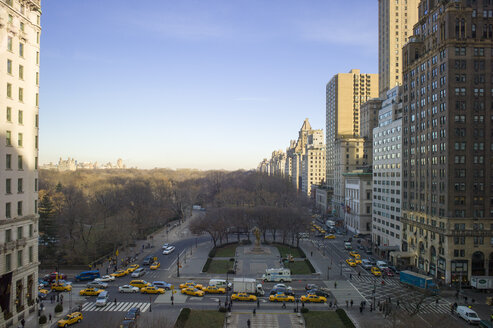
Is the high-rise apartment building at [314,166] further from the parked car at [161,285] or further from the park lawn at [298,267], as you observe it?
the parked car at [161,285]

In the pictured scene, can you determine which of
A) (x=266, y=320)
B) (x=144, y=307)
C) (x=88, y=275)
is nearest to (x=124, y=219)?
(x=88, y=275)

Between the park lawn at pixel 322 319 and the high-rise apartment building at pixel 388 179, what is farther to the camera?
the high-rise apartment building at pixel 388 179

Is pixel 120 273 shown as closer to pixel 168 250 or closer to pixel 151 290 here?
pixel 151 290

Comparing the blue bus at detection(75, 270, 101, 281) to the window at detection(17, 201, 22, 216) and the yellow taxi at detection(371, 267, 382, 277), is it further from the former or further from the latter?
the yellow taxi at detection(371, 267, 382, 277)

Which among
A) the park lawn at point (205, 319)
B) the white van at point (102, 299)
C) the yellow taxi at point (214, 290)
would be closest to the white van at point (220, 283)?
the yellow taxi at point (214, 290)

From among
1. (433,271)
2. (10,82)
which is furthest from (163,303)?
(433,271)

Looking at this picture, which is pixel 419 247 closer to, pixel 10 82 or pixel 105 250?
pixel 105 250
